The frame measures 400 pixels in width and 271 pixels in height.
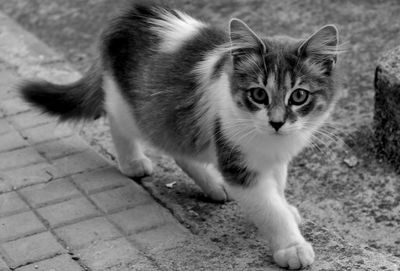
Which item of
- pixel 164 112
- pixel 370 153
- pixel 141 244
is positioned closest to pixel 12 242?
pixel 141 244

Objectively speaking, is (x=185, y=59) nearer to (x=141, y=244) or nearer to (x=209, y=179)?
(x=209, y=179)

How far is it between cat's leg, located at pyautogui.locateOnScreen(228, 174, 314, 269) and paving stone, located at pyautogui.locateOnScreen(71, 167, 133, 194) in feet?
2.93

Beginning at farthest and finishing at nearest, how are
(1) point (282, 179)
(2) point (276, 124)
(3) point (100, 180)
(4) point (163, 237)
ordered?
(3) point (100, 180)
(1) point (282, 179)
(4) point (163, 237)
(2) point (276, 124)

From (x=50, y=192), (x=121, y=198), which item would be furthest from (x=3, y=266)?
(x=121, y=198)

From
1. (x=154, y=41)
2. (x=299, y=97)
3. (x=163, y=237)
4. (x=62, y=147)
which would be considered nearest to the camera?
(x=299, y=97)

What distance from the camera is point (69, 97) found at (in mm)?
4746

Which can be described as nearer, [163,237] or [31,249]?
[31,249]

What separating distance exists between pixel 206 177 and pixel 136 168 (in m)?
0.44

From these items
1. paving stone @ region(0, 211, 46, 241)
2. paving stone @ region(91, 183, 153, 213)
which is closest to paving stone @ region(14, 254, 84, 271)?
paving stone @ region(0, 211, 46, 241)

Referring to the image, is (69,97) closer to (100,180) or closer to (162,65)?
(100,180)

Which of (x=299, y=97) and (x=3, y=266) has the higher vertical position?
(x=299, y=97)

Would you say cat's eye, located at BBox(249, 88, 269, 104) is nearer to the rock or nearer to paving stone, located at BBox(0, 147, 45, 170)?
the rock

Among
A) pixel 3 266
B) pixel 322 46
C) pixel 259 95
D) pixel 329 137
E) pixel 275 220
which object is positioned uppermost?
pixel 322 46

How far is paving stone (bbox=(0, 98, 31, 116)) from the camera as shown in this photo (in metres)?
5.27
